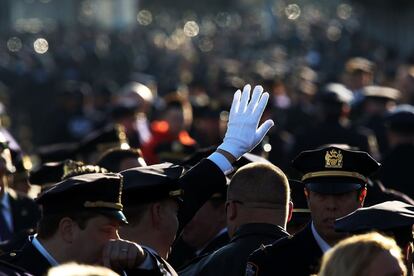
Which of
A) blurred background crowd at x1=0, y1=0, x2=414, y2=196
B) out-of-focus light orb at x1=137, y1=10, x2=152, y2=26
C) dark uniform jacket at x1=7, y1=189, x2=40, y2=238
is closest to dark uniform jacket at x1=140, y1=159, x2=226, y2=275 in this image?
dark uniform jacket at x1=7, y1=189, x2=40, y2=238

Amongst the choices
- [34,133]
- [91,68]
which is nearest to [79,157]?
[34,133]

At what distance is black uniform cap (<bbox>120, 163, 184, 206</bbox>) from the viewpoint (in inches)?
282

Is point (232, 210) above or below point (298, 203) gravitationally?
above

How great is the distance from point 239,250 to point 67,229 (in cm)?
119

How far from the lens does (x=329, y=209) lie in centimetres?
741

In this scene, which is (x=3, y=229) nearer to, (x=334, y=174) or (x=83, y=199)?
(x=334, y=174)

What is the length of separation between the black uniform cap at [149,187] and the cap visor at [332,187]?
74cm

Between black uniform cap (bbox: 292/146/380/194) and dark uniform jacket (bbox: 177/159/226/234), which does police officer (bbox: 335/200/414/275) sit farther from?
dark uniform jacket (bbox: 177/159/226/234)

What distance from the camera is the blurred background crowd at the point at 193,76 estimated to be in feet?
48.0

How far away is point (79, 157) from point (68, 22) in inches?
2394

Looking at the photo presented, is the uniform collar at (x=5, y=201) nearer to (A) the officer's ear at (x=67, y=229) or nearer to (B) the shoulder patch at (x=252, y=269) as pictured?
(B) the shoulder patch at (x=252, y=269)

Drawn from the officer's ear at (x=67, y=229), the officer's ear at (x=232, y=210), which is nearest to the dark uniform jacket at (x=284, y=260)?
the officer's ear at (x=232, y=210)

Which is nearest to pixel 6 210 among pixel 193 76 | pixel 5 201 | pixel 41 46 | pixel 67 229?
pixel 5 201

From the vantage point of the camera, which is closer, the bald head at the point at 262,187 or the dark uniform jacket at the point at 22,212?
the bald head at the point at 262,187
